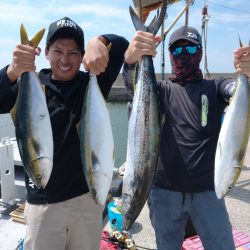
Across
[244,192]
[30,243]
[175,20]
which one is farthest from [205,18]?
[30,243]

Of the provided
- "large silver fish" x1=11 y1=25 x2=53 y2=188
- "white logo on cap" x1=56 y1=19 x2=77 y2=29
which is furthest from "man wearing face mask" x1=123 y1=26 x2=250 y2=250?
"large silver fish" x1=11 y1=25 x2=53 y2=188

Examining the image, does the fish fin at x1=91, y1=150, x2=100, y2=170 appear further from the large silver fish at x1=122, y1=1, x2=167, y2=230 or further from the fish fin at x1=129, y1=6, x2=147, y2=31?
the fish fin at x1=129, y1=6, x2=147, y2=31

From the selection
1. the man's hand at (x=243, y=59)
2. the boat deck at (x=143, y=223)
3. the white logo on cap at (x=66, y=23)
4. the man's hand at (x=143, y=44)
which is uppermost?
the white logo on cap at (x=66, y=23)

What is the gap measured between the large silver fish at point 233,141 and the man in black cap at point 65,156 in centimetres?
101

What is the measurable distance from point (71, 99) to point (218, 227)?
5.21ft

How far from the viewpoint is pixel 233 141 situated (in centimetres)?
215

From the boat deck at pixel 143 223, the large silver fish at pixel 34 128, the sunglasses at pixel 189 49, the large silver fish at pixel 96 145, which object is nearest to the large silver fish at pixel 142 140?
the large silver fish at pixel 96 145

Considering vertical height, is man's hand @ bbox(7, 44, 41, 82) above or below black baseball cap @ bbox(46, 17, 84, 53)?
below

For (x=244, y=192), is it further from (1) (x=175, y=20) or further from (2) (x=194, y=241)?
(1) (x=175, y=20)

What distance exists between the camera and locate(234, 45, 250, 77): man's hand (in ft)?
6.93

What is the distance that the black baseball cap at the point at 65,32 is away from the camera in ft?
8.28

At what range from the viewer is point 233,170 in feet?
7.02

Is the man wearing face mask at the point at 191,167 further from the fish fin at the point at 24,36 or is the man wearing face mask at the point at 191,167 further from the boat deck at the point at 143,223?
the boat deck at the point at 143,223

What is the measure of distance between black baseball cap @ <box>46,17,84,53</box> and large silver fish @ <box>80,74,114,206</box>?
1.85 ft
